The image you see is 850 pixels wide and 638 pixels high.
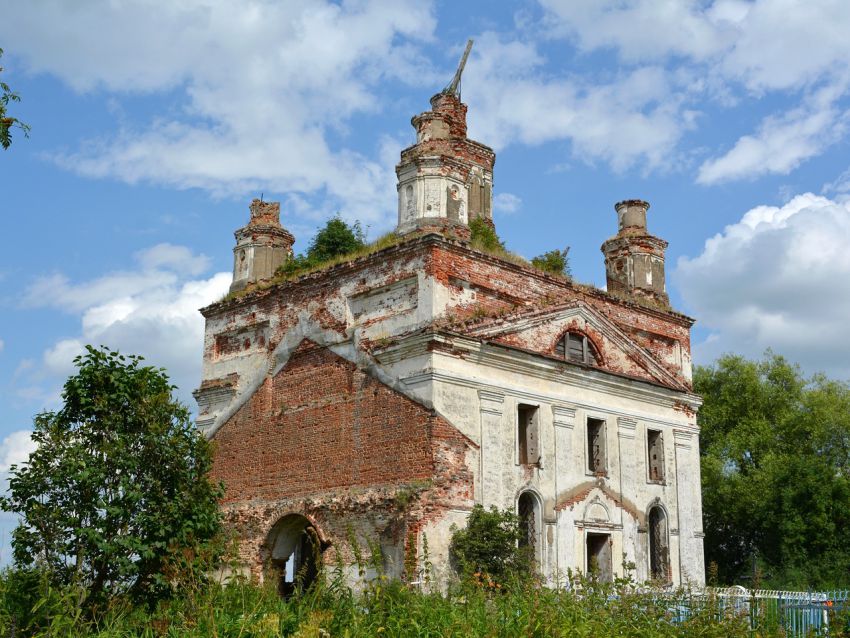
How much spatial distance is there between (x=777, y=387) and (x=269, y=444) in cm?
2236

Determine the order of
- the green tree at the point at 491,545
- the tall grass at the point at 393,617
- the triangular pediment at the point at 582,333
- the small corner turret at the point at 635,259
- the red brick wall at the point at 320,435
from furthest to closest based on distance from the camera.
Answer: the small corner turret at the point at 635,259 → the triangular pediment at the point at 582,333 → the red brick wall at the point at 320,435 → the green tree at the point at 491,545 → the tall grass at the point at 393,617

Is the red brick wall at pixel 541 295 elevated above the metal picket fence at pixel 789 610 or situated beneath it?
elevated above

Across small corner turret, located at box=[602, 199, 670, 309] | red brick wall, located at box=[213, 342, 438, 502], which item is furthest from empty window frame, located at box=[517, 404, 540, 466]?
small corner turret, located at box=[602, 199, 670, 309]

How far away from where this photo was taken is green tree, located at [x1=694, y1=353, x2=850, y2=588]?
2778 centimetres

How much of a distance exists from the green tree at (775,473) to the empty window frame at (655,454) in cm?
840

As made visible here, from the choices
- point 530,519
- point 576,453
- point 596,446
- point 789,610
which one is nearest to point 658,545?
point 596,446

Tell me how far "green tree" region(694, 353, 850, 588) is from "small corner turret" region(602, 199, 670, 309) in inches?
360

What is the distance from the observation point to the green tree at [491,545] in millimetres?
15844

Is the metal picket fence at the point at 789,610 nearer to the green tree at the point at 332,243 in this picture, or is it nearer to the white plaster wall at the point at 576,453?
the white plaster wall at the point at 576,453

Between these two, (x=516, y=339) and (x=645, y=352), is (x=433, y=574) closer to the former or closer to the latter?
(x=516, y=339)

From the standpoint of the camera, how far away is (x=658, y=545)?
20453 mm

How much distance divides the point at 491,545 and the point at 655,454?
635 cm

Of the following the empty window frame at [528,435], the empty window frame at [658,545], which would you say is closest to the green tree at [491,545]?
the empty window frame at [528,435]

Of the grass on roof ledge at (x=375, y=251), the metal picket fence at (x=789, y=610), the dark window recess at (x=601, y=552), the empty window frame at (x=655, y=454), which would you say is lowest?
the metal picket fence at (x=789, y=610)
